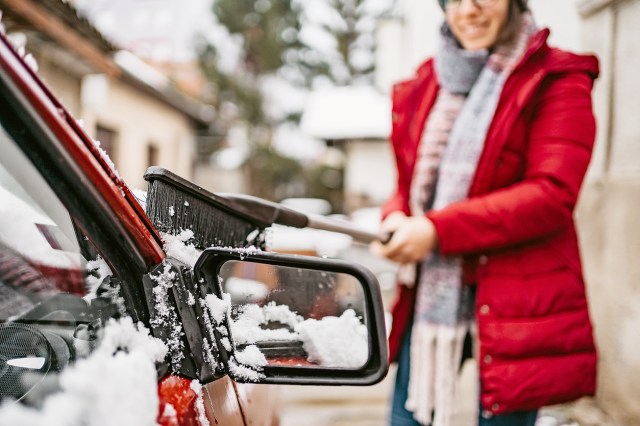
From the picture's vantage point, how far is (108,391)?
2.37 ft

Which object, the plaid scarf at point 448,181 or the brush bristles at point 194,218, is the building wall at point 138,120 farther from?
the brush bristles at point 194,218

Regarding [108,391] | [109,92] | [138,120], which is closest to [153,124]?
[138,120]

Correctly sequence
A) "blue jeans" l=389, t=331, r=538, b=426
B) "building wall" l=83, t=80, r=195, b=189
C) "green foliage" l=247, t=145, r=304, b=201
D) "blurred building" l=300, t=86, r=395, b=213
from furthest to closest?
"green foliage" l=247, t=145, r=304, b=201
"blurred building" l=300, t=86, r=395, b=213
"building wall" l=83, t=80, r=195, b=189
"blue jeans" l=389, t=331, r=538, b=426

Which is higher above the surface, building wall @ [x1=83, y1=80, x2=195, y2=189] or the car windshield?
building wall @ [x1=83, y1=80, x2=195, y2=189]

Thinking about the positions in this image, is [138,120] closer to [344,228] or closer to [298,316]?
[344,228]

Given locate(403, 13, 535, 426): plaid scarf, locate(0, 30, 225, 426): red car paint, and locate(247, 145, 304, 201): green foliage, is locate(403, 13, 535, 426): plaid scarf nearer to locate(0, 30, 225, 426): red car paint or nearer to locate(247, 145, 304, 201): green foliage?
locate(0, 30, 225, 426): red car paint

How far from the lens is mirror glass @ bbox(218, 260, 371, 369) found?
0.97 m

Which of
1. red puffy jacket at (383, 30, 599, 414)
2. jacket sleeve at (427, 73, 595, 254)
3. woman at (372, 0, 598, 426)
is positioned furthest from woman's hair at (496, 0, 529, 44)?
jacket sleeve at (427, 73, 595, 254)

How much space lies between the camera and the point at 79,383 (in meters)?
0.74

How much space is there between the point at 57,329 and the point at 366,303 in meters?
0.58

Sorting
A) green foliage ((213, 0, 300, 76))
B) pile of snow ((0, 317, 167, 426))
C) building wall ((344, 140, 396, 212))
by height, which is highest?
green foliage ((213, 0, 300, 76))

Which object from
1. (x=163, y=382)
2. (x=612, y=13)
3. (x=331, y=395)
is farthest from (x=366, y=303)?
(x=331, y=395)

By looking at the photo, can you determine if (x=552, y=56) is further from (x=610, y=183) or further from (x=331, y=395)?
(x=331, y=395)

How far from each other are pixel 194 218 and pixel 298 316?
275 mm
